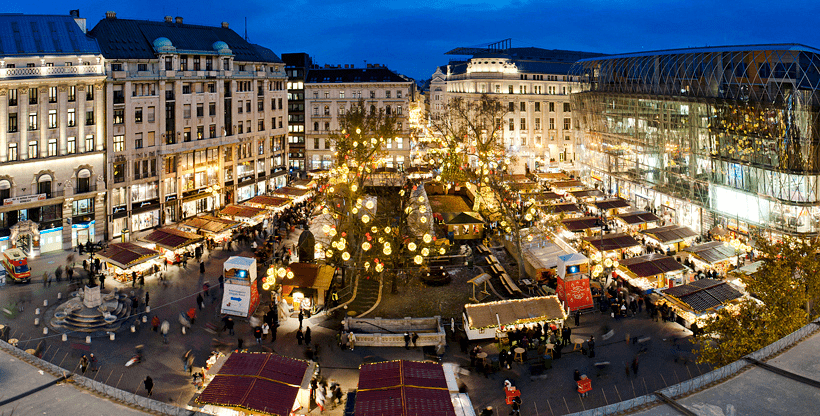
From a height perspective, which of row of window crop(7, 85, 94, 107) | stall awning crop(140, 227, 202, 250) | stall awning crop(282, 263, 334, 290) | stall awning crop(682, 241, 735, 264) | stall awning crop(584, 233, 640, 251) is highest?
row of window crop(7, 85, 94, 107)

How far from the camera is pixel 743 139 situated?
149 feet

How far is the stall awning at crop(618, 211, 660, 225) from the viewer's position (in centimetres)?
4872

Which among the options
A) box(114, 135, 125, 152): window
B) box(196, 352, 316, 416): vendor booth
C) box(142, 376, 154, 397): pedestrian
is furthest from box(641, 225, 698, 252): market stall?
box(114, 135, 125, 152): window

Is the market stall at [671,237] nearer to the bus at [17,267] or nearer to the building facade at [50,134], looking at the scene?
the bus at [17,267]

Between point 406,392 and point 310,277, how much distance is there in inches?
670

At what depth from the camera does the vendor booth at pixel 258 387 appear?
1923 cm

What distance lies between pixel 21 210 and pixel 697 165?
5253cm

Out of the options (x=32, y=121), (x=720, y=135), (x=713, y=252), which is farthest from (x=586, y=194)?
(x=32, y=121)

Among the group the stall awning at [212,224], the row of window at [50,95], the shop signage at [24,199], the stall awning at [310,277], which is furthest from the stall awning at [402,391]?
the row of window at [50,95]

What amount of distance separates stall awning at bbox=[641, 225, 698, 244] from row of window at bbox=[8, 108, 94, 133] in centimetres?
4348

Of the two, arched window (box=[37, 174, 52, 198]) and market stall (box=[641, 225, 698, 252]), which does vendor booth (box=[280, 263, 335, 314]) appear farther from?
market stall (box=[641, 225, 698, 252])

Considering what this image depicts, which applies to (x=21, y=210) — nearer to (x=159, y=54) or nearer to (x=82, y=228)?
(x=82, y=228)

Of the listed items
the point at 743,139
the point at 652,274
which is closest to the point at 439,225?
the point at 652,274

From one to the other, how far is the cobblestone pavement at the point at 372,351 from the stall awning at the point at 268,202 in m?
17.8
